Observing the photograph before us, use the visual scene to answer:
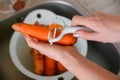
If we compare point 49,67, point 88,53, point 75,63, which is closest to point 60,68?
point 49,67

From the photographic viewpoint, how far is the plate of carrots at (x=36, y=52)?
2.24 feet

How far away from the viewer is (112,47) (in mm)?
835

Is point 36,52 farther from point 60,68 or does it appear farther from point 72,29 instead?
point 72,29

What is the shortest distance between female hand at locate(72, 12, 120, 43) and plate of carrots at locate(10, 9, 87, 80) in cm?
12

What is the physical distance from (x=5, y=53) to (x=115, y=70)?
1.19 feet

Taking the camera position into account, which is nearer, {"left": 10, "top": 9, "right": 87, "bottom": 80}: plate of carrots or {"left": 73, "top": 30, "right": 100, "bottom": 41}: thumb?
{"left": 73, "top": 30, "right": 100, "bottom": 41}: thumb

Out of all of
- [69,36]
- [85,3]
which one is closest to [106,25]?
[69,36]

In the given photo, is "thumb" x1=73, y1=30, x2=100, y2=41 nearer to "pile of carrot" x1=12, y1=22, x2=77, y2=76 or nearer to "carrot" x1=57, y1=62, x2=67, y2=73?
"pile of carrot" x1=12, y1=22, x2=77, y2=76

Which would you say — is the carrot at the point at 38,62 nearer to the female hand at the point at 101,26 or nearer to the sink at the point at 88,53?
the sink at the point at 88,53

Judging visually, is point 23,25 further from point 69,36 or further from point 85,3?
point 85,3

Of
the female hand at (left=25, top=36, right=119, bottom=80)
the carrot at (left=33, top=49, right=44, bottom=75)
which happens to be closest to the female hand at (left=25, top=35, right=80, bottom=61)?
the female hand at (left=25, top=36, right=119, bottom=80)

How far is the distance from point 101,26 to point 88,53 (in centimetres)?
29

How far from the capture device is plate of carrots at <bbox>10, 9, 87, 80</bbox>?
0.68 meters

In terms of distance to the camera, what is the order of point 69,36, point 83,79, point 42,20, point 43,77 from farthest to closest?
point 42,20 < point 43,77 < point 69,36 < point 83,79
